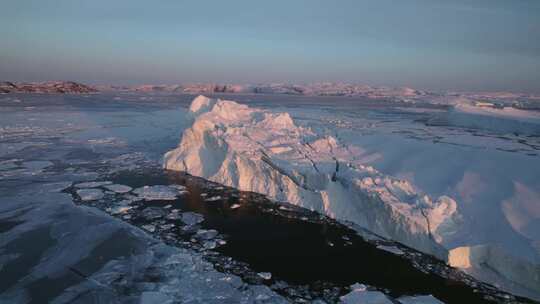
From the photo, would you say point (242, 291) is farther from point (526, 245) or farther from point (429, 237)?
point (526, 245)

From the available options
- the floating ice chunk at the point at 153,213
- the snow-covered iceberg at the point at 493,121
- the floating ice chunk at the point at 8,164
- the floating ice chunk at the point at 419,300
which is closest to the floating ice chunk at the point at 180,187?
the floating ice chunk at the point at 153,213

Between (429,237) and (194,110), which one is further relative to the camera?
(194,110)

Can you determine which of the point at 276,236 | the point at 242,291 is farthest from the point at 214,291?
the point at 276,236

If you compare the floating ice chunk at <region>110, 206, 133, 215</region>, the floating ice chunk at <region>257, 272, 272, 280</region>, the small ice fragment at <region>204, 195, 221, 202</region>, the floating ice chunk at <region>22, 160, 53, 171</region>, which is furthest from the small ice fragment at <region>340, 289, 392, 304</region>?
the floating ice chunk at <region>22, 160, 53, 171</region>

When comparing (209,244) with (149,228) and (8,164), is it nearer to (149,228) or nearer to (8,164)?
(149,228)

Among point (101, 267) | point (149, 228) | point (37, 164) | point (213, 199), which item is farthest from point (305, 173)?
point (37, 164)

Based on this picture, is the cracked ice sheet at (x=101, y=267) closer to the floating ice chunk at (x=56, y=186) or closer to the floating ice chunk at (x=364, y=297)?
the floating ice chunk at (x=364, y=297)
